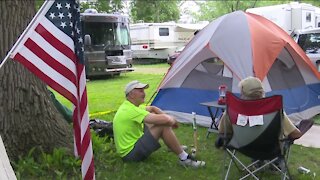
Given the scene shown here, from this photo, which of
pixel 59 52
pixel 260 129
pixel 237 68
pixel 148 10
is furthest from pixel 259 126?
pixel 148 10

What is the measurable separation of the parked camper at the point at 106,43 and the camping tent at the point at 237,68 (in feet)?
26.6

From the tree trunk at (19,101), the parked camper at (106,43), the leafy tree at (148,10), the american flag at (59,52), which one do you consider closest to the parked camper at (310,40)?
the tree trunk at (19,101)

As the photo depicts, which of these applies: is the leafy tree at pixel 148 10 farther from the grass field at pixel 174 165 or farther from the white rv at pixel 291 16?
Answer: the grass field at pixel 174 165

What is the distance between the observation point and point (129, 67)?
16656mm

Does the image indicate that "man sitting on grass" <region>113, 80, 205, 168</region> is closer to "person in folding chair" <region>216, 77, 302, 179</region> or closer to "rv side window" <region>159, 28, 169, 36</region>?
"person in folding chair" <region>216, 77, 302, 179</region>

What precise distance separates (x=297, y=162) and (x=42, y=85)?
9.98 feet

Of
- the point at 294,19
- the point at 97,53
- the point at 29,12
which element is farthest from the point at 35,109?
the point at 294,19

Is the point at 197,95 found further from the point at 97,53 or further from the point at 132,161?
the point at 97,53

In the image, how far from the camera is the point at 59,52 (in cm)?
351

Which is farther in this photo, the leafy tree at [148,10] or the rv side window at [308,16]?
the leafy tree at [148,10]

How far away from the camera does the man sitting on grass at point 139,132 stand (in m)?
4.68

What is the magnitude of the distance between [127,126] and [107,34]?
11.4m

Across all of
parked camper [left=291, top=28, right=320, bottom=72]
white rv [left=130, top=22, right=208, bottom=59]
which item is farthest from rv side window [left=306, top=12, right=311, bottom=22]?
parked camper [left=291, top=28, right=320, bottom=72]

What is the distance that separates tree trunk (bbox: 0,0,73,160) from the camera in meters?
4.57
